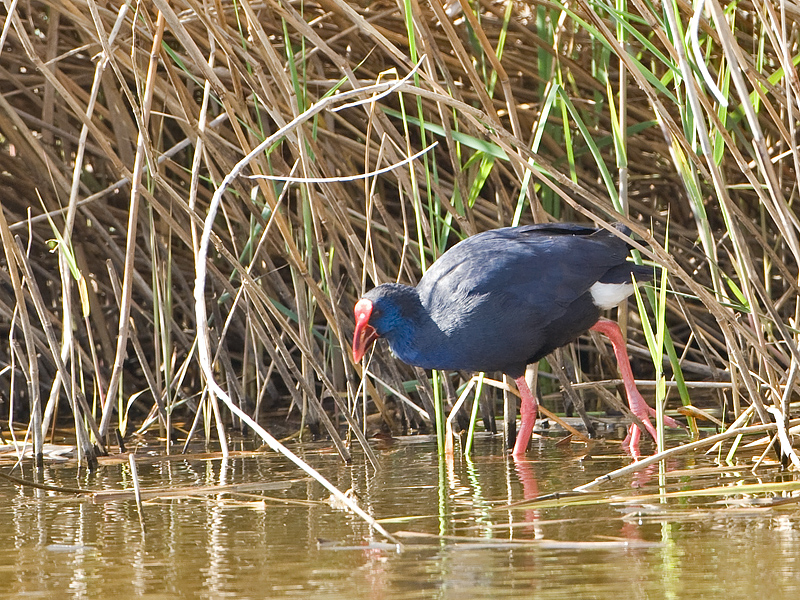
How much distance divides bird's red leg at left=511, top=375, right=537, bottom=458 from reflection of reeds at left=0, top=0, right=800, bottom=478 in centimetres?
28

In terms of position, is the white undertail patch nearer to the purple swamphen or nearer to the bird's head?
the purple swamphen

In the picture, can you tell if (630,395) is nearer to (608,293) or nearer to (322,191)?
(608,293)

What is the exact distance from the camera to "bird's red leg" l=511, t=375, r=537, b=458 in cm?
273

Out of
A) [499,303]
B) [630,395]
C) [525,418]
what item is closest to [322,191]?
[499,303]

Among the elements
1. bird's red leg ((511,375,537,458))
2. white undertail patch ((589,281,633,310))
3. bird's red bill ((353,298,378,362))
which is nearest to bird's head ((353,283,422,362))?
bird's red bill ((353,298,378,362))

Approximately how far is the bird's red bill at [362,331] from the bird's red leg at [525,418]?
0.41 metres

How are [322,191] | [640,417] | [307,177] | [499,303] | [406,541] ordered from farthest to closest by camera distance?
1. [640,417]
2. [322,191]
3. [499,303]
4. [307,177]
5. [406,541]

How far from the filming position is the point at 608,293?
113 inches

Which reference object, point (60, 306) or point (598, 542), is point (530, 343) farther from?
point (60, 306)

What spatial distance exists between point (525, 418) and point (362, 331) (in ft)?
1.59

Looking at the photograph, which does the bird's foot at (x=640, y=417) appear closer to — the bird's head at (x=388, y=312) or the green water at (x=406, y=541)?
the green water at (x=406, y=541)

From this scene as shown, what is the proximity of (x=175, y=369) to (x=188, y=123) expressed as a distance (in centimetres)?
150

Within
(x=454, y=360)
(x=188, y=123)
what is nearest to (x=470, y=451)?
(x=454, y=360)

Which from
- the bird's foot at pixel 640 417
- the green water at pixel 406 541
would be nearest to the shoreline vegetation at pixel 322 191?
the bird's foot at pixel 640 417
